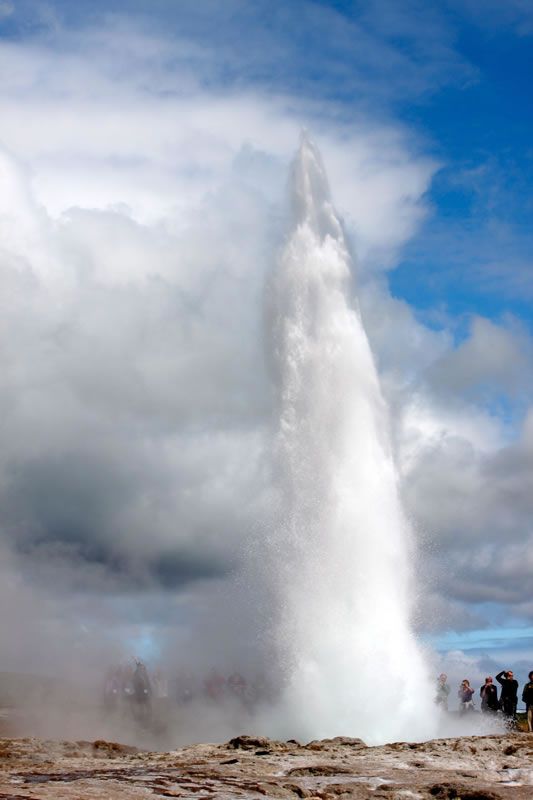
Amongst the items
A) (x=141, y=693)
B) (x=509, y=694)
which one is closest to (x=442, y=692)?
(x=509, y=694)

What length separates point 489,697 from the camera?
2458 centimetres

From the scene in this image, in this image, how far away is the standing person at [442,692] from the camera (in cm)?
2255

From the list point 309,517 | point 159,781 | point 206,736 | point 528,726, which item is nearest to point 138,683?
point 206,736

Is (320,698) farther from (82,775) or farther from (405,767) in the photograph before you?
(82,775)

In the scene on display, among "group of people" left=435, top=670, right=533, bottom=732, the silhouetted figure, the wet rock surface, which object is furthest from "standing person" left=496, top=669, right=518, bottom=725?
the silhouetted figure

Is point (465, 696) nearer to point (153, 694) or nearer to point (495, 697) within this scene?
point (495, 697)

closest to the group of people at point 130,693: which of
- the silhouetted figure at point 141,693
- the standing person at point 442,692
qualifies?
the silhouetted figure at point 141,693

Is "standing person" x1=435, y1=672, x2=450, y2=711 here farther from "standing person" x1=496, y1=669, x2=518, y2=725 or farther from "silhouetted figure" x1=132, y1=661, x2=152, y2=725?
Result: "silhouetted figure" x1=132, y1=661, x2=152, y2=725

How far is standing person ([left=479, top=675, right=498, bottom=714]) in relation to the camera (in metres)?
24.3

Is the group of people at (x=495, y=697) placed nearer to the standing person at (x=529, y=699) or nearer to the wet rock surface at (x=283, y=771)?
the standing person at (x=529, y=699)

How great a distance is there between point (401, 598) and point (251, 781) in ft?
33.4

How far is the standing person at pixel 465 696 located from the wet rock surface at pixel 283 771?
746 cm

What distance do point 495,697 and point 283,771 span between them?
12215 millimetres

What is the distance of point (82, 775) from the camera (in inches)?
Answer: 523
